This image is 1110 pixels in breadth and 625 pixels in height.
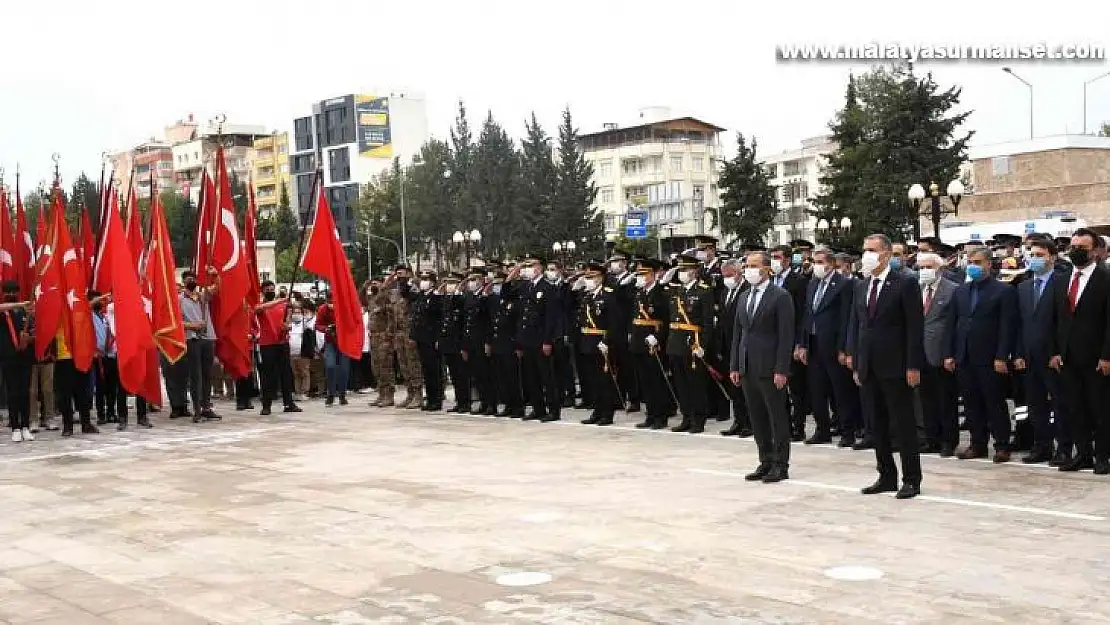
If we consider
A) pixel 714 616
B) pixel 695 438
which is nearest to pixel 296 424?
pixel 695 438

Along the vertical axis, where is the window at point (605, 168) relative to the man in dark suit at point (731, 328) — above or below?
above

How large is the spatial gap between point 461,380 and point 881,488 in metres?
8.50

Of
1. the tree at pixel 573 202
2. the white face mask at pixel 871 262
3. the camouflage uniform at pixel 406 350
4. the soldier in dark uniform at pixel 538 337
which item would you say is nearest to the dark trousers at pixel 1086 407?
the white face mask at pixel 871 262

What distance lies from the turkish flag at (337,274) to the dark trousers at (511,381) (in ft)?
6.72

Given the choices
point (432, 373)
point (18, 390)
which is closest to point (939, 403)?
point (432, 373)

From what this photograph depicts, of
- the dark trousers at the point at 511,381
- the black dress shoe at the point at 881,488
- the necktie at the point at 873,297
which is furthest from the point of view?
the dark trousers at the point at 511,381

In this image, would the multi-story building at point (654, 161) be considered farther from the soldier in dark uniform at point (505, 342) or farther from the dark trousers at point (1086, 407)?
the dark trousers at point (1086, 407)

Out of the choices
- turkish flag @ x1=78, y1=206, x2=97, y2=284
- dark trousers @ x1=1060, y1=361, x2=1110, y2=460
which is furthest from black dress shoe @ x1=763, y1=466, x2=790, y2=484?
turkish flag @ x1=78, y1=206, x2=97, y2=284

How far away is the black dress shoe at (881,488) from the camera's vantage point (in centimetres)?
870

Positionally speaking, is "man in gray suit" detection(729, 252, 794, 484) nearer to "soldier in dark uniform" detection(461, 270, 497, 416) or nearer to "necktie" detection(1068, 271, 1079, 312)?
"necktie" detection(1068, 271, 1079, 312)

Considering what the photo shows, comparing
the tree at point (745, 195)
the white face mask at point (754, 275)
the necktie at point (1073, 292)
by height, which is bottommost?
the necktie at point (1073, 292)

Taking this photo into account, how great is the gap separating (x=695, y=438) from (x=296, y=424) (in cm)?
588

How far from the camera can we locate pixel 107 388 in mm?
16625

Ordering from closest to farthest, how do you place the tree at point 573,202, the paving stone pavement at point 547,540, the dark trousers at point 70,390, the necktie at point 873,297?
the paving stone pavement at point 547,540 < the necktie at point 873,297 < the dark trousers at point 70,390 < the tree at point 573,202
